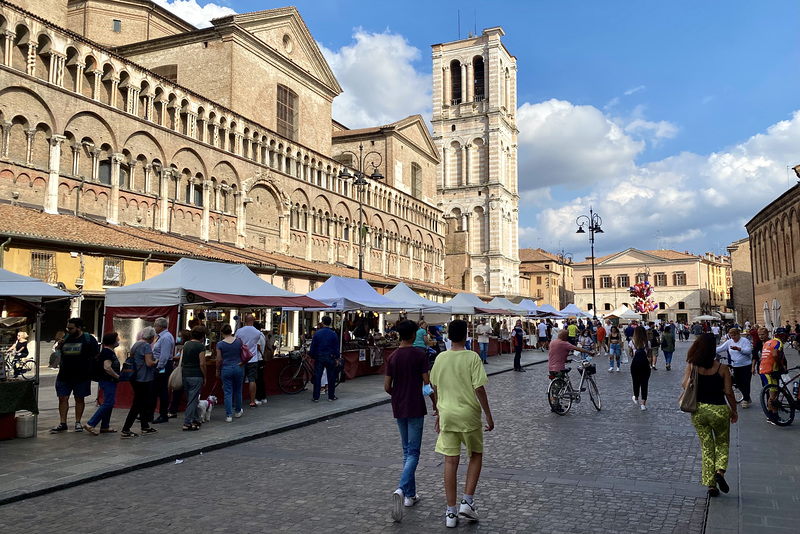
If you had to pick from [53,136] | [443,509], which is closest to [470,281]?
[53,136]

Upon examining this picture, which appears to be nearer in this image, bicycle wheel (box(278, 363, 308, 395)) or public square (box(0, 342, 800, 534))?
public square (box(0, 342, 800, 534))

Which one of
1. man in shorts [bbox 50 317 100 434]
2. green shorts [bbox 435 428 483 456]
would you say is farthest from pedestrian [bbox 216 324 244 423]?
green shorts [bbox 435 428 483 456]

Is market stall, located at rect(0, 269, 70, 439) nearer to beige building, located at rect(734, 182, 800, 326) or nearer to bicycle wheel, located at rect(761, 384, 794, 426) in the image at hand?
bicycle wheel, located at rect(761, 384, 794, 426)

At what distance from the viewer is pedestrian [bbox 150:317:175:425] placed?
1058 centimetres

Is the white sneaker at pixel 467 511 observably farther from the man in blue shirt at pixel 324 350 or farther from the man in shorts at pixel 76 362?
the man in blue shirt at pixel 324 350

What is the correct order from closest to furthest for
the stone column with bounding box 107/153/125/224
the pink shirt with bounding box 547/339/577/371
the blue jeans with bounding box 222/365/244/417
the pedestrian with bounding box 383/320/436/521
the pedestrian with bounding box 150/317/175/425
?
the pedestrian with bounding box 383/320/436/521 → the pedestrian with bounding box 150/317/175/425 → the blue jeans with bounding box 222/365/244/417 → the pink shirt with bounding box 547/339/577/371 → the stone column with bounding box 107/153/125/224

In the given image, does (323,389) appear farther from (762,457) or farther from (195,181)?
(195,181)

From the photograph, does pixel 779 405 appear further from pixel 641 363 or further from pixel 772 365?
pixel 641 363

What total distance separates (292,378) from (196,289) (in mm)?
3803

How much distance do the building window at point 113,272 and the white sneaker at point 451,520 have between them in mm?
18529

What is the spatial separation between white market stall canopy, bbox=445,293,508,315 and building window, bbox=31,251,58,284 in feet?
49.2

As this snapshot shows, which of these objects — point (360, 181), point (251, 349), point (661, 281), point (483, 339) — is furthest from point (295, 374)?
point (661, 281)

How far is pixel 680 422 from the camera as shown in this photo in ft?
36.4

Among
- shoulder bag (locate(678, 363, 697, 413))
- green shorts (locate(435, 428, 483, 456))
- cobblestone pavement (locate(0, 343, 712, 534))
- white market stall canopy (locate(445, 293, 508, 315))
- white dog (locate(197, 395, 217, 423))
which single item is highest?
white market stall canopy (locate(445, 293, 508, 315))
